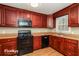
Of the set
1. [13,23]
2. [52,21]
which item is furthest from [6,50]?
[52,21]

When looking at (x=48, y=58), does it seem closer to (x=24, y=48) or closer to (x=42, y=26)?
(x=24, y=48)

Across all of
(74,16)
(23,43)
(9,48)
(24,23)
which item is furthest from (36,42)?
(74,16)

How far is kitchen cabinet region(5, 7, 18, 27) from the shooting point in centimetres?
240

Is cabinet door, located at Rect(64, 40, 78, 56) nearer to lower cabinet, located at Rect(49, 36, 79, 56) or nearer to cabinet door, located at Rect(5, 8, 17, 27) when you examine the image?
lower cabinet, located at Rect(49, 36, 79, 56)

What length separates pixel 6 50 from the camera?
2141 mm

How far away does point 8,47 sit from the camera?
7.19 feet

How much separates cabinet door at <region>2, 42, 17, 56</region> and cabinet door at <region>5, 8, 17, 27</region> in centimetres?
58

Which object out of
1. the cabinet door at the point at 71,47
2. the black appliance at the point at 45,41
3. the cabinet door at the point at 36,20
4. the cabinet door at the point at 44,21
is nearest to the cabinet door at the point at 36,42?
the black appliance at the point at 45,41

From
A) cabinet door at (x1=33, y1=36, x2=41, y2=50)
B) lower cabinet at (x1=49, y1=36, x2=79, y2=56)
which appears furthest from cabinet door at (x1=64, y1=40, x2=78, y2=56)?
cabinet door at (x1=33, y1=36, x2=41, y2=50)

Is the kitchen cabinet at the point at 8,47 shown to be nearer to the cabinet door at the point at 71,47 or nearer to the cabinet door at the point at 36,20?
the cabinet door at the point at 36,20

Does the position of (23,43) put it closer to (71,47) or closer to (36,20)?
(36,20)

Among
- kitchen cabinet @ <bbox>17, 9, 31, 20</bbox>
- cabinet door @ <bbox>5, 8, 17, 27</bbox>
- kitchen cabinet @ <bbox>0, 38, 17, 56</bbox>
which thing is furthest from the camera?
kitchen cabinet @ <bbox>17, 9, 31, 20</bbox>

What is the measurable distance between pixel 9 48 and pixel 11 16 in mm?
931

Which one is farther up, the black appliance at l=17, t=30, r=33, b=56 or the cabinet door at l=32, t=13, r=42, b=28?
the cabinet door at l=32, t=13, r=42, b=28
